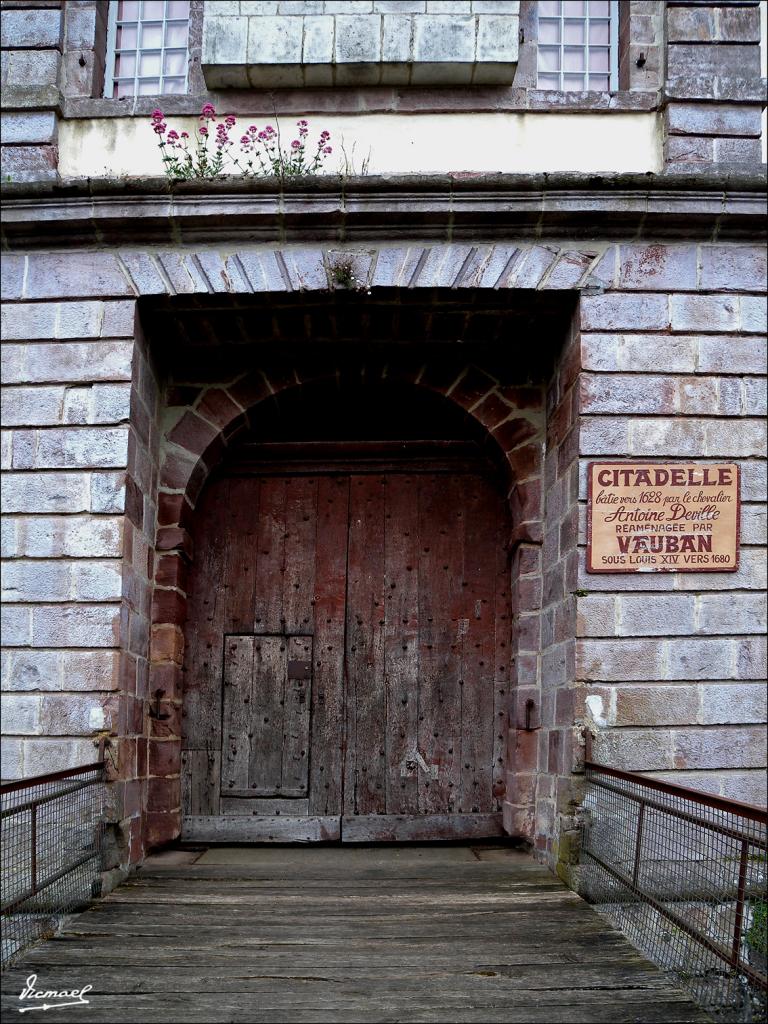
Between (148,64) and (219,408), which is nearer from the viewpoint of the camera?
(148,64)

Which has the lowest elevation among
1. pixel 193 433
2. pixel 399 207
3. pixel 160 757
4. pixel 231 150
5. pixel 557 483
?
pixel 160 757

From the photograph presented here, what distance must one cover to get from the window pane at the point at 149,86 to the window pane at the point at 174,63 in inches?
3.0

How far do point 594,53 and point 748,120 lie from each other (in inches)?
37.9

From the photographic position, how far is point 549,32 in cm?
562

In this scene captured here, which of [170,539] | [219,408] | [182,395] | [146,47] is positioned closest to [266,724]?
[170,539]

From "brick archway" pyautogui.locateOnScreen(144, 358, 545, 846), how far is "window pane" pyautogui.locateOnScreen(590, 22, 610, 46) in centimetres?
187

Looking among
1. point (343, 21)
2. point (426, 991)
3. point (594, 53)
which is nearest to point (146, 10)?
point (343, 21)

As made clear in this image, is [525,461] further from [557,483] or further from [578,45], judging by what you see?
[578,45]

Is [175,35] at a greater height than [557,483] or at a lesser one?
greater

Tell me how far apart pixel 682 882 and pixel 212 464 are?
10.9ft

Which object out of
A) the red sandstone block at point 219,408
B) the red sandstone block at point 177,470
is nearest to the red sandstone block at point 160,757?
the red sandstone block at point 177,470

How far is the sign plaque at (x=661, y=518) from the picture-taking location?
4914 millimetres

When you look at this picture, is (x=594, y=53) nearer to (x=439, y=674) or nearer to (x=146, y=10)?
(x=146, y=10)

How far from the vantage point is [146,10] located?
5730 millimetres
